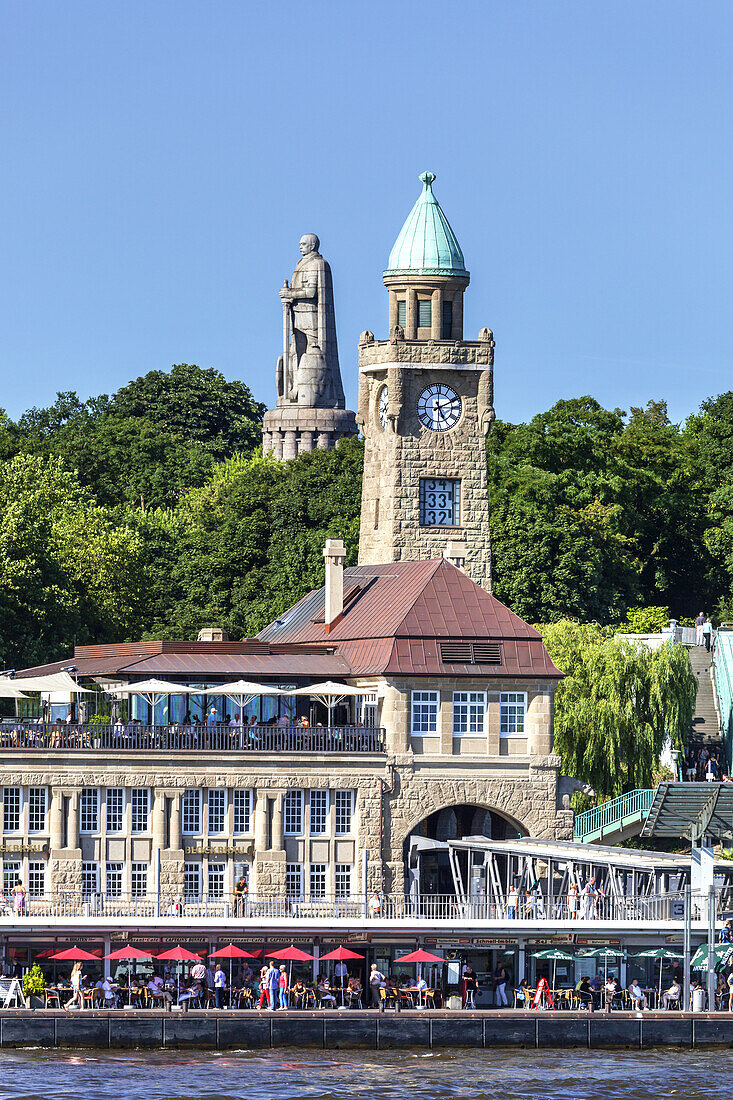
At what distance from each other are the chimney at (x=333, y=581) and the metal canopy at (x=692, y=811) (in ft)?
52.1

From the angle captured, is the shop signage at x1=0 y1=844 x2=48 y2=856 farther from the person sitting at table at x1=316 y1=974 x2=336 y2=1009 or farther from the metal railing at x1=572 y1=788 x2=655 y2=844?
the metal railing at x1=572 y1=788 x2=655 y2=844

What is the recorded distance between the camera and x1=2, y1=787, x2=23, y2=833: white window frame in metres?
77.9

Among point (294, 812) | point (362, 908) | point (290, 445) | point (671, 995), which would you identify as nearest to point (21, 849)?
point (294, 812)

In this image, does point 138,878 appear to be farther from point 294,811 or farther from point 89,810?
point 294,811

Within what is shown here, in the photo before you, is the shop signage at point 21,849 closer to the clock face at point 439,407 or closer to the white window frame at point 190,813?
the white window frame at point 190,813

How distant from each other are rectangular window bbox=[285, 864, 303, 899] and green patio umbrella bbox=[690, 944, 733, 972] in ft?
40.8

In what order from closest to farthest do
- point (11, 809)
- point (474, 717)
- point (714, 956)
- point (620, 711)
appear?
1. point (714, 956)
2. point (11, 809)
3. point (474, 717)
4. point (620, 711)

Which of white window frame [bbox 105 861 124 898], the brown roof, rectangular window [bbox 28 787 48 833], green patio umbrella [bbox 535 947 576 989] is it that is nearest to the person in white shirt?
white window frame [bbox 105 861 124 898]

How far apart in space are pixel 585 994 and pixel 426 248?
32537 millimetres

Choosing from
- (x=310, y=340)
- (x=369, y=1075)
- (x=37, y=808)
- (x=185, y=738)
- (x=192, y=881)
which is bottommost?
(x=369, y=1075)

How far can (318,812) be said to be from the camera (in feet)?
260

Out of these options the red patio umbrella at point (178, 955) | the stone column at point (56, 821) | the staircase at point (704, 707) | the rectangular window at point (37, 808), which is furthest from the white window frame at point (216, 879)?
the staircase at point (704, 707)

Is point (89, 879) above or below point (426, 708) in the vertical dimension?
below

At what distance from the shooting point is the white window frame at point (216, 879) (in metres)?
78.2
